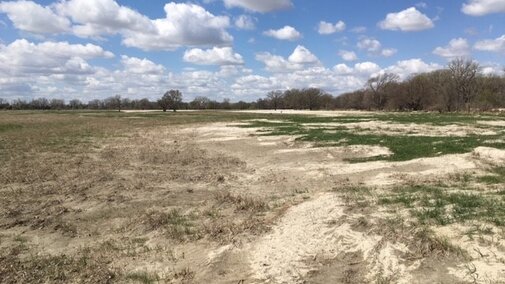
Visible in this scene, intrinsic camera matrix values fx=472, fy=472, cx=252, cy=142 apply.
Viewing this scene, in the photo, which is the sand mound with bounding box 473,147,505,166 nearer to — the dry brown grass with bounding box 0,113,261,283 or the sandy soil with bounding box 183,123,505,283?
the sandy soil with bounding box 183,123,505,283

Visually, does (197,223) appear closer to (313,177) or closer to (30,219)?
(30,219)

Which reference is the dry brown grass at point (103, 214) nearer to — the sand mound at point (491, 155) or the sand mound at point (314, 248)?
the sand mound at point (314, 248)

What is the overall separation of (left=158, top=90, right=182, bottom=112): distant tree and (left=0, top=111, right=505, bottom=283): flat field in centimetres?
13180

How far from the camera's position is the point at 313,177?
16.2 meters

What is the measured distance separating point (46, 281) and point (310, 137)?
849 inches

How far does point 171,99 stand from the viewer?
150375 mm

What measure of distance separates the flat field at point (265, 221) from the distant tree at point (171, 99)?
13180 centimetres

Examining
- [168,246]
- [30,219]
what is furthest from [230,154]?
[168,246]

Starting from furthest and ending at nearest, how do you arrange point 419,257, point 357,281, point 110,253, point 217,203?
point 217,203
point 110,253
point 419,257
point 357,281

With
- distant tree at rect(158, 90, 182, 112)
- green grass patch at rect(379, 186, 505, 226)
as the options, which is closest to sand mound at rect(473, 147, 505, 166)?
green grass patch at rect(379, 186, 505, 226)

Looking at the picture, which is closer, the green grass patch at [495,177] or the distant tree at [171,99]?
the green grass patch at [495,177]

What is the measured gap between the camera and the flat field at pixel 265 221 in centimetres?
756

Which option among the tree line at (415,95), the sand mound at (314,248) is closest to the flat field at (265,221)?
the sand mound at (314,248)

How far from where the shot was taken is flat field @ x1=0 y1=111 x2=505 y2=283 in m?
7.56
